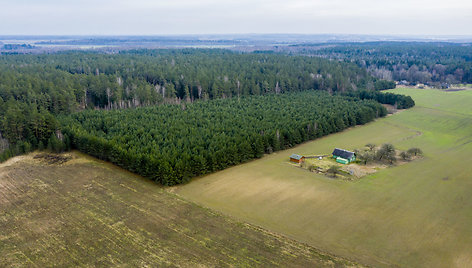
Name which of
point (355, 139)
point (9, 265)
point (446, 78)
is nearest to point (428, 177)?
point (355, 139)

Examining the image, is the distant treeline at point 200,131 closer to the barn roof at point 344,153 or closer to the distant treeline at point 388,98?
the barn roof at point 344,153

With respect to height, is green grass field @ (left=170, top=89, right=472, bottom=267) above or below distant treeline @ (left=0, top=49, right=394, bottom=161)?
below

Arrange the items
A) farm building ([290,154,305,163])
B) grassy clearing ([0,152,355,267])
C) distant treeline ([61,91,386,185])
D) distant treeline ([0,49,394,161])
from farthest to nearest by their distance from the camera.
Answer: distant treeline ([0,49,394,161]) → farm building ([290,154,305,163]) → distant treeline ([61,91,386,185]) → grassy clearing ([0,152,355,267])

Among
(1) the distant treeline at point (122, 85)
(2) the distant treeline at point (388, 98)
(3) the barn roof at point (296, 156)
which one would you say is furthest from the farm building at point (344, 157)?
(2) the distant treeline at point (388, 98)

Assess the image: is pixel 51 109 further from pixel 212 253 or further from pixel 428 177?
pixel 428 177

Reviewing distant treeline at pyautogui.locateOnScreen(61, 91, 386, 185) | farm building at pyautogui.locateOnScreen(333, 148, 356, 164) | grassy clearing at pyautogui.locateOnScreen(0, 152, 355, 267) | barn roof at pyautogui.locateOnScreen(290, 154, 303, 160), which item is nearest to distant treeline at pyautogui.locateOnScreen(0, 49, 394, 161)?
distant treeline at pyautogui.locateOnScreen(61, 91, 386, 185)

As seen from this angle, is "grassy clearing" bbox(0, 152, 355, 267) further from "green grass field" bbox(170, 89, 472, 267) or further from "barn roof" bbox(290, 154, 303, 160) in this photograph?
"barn roof" bbox(290, 154, 303, 160)
